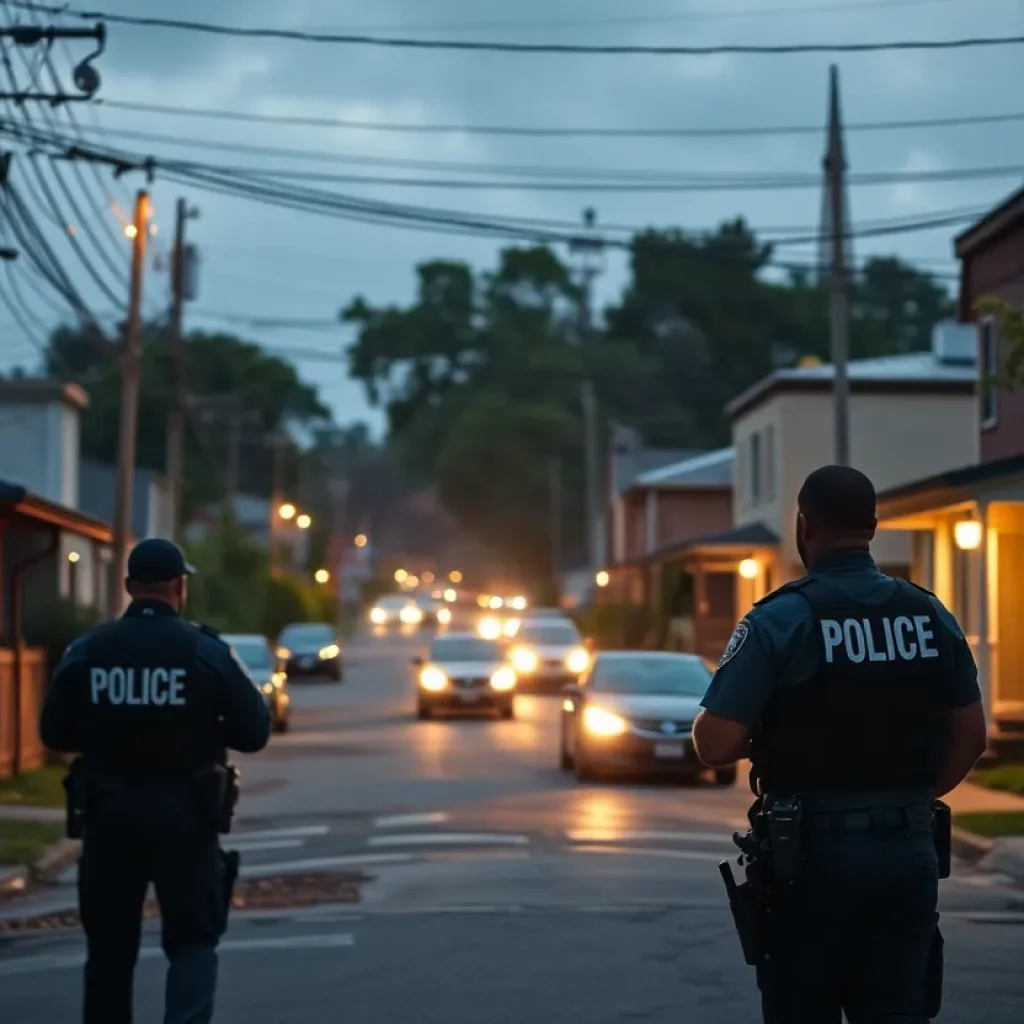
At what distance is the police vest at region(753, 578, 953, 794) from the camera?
205 inches

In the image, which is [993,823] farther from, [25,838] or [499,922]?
[25,838]

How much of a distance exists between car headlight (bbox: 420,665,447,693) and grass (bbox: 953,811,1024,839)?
57.1 feet

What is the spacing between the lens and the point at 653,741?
2150 centimetres

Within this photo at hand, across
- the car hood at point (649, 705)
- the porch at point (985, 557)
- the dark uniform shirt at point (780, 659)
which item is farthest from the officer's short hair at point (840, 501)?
the porch at point (985, 557)

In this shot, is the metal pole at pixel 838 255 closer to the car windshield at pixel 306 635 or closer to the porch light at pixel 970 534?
the porch light at pixel 970 534

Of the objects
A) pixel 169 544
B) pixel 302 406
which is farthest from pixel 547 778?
pixel 302 406

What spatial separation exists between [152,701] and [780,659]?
94.0 inches

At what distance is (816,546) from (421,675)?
29891 millimetres

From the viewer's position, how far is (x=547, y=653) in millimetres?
43594

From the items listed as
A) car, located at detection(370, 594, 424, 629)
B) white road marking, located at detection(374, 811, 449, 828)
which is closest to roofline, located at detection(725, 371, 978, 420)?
white road marking, located at detection(374, 811, 449, 828)

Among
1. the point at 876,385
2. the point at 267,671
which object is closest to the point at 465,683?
the point at 267,671

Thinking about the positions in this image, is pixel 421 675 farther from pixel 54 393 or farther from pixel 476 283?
pixel 476 283

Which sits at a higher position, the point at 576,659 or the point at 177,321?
the point at 177,321

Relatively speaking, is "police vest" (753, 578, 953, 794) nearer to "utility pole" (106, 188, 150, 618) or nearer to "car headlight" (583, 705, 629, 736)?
"car headlight" (583, 705, 629, 736)
